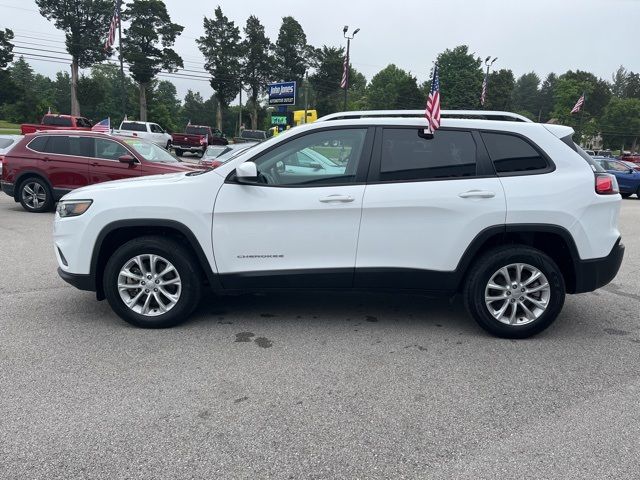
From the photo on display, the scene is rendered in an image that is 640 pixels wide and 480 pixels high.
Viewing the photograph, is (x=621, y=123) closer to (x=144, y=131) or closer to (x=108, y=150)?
(x=144, y=131)

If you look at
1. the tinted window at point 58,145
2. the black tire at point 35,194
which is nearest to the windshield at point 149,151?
the tinted window at point 58,145

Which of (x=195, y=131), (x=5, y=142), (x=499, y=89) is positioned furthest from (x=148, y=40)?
(x=499, y=89)

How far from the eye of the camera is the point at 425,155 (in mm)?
4199

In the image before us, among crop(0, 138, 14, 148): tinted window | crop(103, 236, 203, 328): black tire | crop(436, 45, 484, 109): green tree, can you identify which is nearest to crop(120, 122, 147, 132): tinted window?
crop(0, 138, 14, 148): tinted window

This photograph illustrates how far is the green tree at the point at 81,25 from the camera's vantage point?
5053cm

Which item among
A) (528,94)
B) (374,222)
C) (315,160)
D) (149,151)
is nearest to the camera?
(374,222)

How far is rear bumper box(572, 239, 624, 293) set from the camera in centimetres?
415

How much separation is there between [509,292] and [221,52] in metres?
61.3

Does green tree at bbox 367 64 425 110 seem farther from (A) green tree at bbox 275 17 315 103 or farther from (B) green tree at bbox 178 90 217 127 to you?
(B) green tree at bbox 178 90 217 127

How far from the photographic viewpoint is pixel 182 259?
4188 mm

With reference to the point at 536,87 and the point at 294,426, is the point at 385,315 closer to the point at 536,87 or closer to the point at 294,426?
the point at 294,426

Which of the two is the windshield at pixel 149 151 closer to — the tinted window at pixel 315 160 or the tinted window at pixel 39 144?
the tinted window at pixel 39 144

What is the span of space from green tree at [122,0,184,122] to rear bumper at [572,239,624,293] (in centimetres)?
5453

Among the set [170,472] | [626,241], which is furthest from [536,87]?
[170,472]
